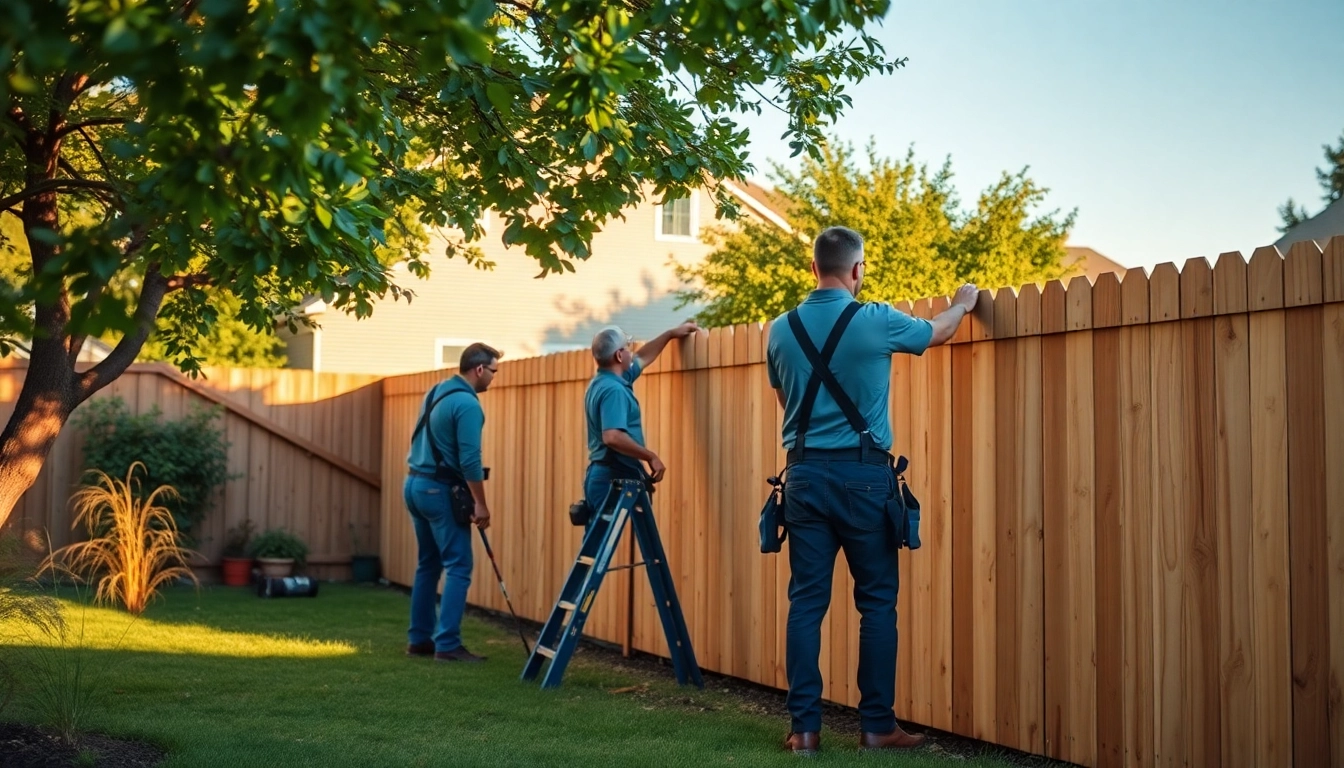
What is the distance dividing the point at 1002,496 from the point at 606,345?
2.64 metres

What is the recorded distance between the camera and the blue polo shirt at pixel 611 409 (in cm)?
683

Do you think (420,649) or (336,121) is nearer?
(336,121)

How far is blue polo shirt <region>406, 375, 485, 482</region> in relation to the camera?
25.5ft

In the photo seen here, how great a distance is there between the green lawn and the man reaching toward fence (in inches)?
9.1

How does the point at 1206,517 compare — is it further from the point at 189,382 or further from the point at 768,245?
the point at 768,245

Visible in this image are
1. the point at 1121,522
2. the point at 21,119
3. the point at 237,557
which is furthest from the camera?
the point at 237,557

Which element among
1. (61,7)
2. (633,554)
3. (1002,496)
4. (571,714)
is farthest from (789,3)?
(633,554)

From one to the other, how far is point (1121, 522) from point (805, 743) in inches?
58.5

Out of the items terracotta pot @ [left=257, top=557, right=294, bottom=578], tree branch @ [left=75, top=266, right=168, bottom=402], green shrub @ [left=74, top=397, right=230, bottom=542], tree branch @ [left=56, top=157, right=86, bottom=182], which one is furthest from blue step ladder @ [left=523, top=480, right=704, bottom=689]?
green shrub @ [left=74, top=397, right=230, bottom=542]

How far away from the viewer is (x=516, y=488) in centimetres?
999

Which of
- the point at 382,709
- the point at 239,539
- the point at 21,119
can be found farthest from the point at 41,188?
the point at 239,539

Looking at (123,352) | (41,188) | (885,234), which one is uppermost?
(885,234)

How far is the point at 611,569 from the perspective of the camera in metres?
6.98

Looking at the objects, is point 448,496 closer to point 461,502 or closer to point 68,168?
point 461,502
